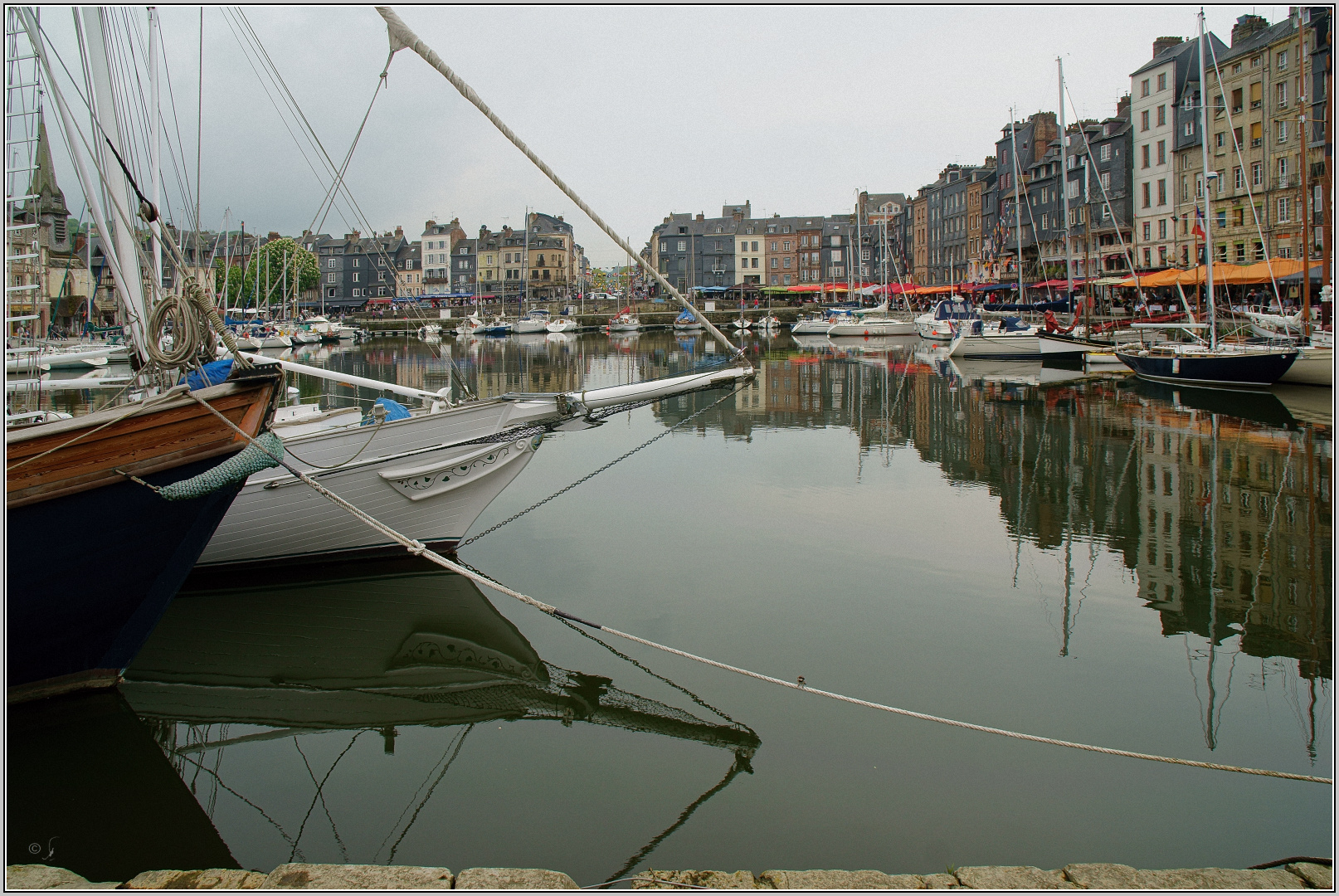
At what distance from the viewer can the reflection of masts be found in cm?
506

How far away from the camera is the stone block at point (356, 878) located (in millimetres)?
3930

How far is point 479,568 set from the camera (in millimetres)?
10719

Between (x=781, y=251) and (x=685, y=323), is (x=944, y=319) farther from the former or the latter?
(x=781, y=251)

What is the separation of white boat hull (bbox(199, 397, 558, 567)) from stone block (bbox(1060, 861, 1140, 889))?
706cm

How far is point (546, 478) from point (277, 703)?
8.91m

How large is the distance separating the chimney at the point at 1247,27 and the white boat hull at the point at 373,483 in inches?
2162

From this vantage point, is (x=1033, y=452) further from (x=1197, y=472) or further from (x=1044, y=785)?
(x=1044, y=785)

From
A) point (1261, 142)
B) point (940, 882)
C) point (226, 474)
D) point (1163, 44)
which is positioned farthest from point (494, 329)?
point (940, 882)

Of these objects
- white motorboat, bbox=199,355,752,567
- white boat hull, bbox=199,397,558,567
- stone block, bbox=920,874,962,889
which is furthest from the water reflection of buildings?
white boat hull, bbox=199,397,558,567

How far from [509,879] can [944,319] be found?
58.4 m

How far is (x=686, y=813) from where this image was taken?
5.61m

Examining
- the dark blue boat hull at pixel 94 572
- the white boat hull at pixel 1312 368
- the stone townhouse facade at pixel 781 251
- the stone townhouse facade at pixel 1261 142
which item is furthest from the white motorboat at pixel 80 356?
the stone townhouse facade at pixel 781 251

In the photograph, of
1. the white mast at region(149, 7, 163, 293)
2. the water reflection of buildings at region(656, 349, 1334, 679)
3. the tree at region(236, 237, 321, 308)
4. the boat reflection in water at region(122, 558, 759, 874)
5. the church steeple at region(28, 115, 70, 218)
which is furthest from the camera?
the tree at region(236, 237, 321, 308)

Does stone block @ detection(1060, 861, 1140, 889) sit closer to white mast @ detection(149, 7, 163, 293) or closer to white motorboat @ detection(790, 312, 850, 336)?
white mast @ detection(149, 7, 163, 293)
